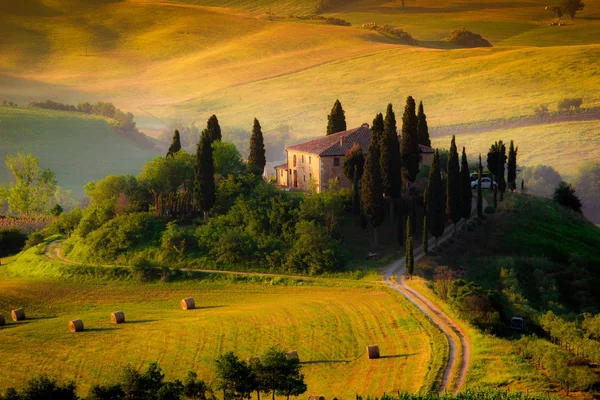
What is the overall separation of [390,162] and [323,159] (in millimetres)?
10939

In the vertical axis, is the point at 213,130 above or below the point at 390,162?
above

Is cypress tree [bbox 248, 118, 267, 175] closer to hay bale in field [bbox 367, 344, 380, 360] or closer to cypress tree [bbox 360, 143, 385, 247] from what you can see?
cypress tree [bbox 360, 143, 385, 247]

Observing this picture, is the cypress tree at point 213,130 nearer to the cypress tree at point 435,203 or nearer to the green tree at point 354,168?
the green tree at point 354,168

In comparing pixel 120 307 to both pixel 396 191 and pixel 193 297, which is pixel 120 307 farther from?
pixel 396 191

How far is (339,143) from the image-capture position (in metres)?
91.8

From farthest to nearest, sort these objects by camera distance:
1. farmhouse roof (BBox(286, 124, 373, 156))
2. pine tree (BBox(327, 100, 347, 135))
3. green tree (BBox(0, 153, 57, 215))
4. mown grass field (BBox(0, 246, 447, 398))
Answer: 1. green tree (BBox(0, 153, 57, 215))
2. pine tree (BBox(327, 100, 347, 135))
3. farmhouse roof (BBox(286, 124, 373, 156))
4. mown grass field (BBox(0, 246, 447, 398))

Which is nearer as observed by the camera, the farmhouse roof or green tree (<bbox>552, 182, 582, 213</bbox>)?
the farmhouse roof

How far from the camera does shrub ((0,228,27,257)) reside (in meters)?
95.7

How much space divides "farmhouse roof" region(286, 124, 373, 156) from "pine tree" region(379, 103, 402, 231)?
8.38 meters

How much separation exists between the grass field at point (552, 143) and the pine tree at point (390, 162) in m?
96.5

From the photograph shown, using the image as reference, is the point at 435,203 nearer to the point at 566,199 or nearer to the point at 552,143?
the point at 566,199

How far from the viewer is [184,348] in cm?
5447

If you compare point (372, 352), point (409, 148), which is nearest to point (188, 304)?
point (372, 352)

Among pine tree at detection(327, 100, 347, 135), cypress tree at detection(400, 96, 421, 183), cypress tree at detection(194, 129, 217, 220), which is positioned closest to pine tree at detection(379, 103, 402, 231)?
cypress tree at detection(400, 96, 421, 183)
